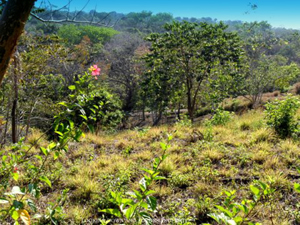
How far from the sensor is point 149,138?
4.97m

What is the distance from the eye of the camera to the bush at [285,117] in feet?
13.8

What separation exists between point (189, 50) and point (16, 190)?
9.38 meters

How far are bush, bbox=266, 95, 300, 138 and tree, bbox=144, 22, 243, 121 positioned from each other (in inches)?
204

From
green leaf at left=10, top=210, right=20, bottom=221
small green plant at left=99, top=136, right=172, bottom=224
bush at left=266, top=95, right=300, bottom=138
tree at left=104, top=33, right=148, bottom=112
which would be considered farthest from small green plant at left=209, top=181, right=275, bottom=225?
tree at left=104, top=33, right=148, bottom=112

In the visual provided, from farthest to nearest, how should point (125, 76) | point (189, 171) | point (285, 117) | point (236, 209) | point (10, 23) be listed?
point (125, 76) → point (285, 117) → point (189, 171) → point (236, 209) → point (10, 23)

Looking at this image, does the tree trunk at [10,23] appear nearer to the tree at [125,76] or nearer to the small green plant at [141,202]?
the small green plant at [141,202]

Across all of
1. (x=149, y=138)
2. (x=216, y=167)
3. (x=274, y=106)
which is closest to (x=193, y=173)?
(x=216, y=167)

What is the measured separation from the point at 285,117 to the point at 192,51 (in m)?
6.09

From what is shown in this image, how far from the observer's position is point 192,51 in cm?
977

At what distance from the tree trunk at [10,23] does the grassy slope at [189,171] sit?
1789mm

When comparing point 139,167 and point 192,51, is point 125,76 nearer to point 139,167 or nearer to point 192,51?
point 192,51

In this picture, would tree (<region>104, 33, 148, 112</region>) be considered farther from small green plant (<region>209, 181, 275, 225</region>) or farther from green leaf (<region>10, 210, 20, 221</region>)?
green leaf (<region>10, 210, 20, 221</region>)

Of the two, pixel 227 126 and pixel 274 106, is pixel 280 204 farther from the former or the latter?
pixel 227 126

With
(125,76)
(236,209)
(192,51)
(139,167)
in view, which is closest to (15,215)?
(236,209)
